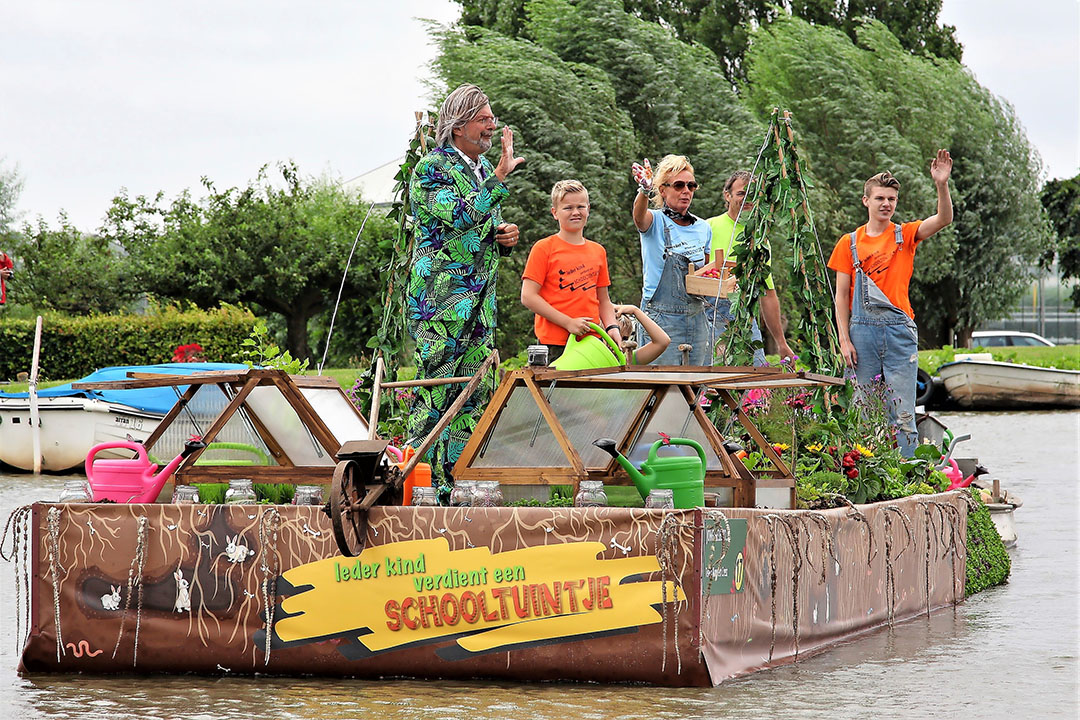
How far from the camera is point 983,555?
8.68 meters

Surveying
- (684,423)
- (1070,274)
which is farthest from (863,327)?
(1070,274)

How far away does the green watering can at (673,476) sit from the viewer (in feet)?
18.1

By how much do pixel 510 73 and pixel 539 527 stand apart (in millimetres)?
27655

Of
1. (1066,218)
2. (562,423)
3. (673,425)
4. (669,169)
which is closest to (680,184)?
(669,169)

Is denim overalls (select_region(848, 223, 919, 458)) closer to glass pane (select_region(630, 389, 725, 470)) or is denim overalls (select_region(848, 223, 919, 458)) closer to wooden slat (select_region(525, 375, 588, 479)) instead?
glass pane (select_region(630, 389, 725, 470))

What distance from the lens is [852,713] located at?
504 cm

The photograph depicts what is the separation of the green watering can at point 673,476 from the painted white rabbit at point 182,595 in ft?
5.68

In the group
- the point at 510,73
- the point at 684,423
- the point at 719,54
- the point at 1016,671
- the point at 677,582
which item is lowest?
the point at 1016,671

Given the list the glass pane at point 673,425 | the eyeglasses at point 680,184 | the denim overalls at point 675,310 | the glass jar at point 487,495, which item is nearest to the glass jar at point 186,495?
the glass jar at point 487,495

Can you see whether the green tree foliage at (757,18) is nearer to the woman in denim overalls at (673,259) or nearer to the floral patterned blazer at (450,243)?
the woman in denim overalls at (673,259)

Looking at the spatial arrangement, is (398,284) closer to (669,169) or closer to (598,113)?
(669,169)

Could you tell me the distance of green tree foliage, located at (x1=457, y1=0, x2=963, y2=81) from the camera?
50.6 meters

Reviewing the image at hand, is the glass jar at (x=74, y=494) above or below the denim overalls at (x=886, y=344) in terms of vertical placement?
below

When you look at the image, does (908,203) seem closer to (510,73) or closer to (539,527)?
(510,73)
